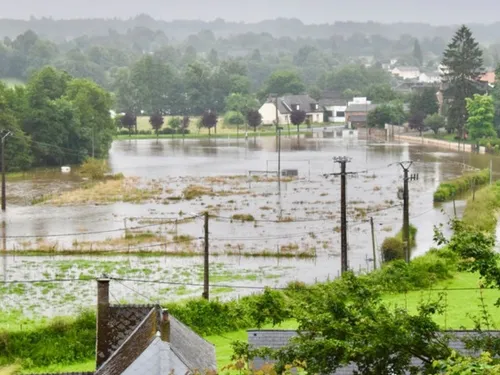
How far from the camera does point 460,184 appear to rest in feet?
157

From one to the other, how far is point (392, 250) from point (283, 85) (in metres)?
86.6

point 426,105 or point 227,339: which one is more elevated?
point 426,105

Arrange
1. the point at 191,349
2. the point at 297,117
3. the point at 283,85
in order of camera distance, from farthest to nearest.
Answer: the point at 283,85 → the point at 297,117 → the point at 191,349

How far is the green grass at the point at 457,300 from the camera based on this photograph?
77.9 feet

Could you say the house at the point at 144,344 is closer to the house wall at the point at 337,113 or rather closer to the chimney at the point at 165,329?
the chimney at the point at 165,329

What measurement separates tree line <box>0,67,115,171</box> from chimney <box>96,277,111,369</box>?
41722 millimetres

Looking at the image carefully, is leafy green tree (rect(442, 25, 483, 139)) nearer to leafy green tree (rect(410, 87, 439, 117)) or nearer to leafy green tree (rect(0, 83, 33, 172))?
leafy green tree (rect(410, 87, 439, 117))

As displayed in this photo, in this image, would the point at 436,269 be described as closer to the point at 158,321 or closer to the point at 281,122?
the point at 158,321

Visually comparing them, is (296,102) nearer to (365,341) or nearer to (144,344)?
(144,344)

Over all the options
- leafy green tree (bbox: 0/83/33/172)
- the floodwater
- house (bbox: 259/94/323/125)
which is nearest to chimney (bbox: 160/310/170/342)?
the floodwater

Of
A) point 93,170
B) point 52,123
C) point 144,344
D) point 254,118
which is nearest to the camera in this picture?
point 144,344

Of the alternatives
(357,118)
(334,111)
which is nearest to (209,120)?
(357,118)

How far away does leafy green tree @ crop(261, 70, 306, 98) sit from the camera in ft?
380

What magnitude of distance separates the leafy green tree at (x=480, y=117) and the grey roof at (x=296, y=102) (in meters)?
30.4
